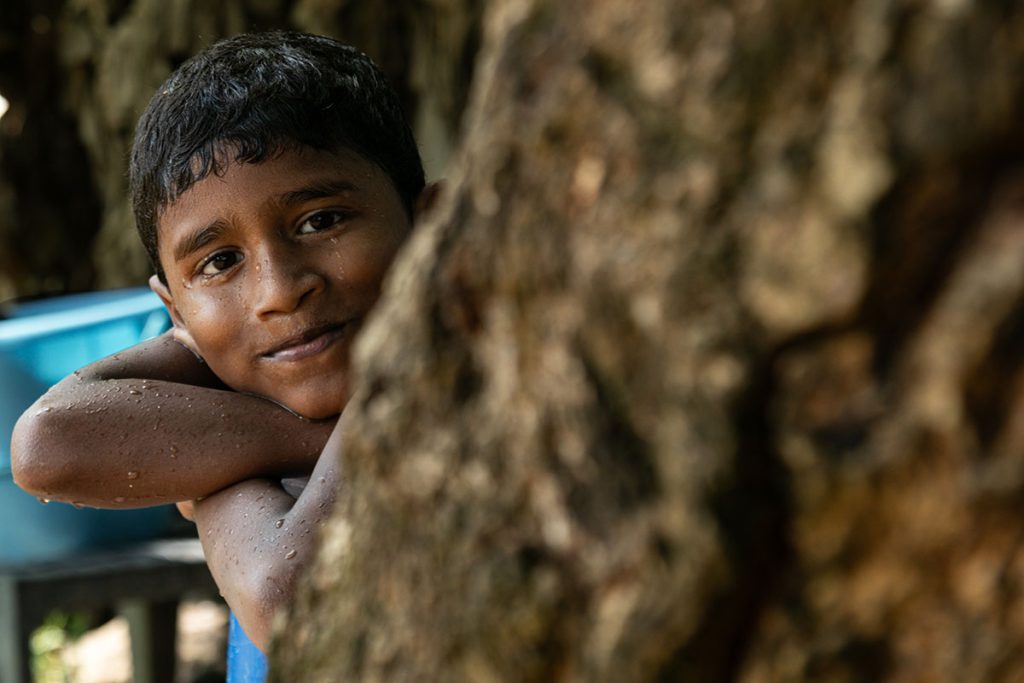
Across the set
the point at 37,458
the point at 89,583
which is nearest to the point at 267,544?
the point at 37,458

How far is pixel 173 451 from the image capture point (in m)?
1.51

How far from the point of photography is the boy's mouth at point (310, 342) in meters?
1.59

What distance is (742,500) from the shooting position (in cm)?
60

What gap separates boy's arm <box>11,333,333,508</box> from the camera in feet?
4.97

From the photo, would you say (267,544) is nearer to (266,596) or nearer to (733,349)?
(266,596)

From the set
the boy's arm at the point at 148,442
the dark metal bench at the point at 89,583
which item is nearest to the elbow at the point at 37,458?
the boy's arm at the point at 148,442

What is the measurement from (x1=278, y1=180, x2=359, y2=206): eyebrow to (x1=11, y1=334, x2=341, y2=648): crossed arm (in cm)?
26

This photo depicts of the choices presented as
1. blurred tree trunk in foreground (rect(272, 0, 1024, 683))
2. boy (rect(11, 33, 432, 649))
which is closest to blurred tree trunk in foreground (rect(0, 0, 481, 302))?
boy (rect(11, 33, 432, 649))

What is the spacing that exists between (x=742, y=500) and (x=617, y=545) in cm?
6

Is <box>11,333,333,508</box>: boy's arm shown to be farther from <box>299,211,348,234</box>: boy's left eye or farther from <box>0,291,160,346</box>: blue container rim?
<box>0,291,160,346</box>: blue container rim

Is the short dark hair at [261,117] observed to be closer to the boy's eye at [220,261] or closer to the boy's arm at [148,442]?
the boy's eye at [220,261]

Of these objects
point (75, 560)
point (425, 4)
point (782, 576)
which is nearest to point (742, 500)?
point (782, 576)

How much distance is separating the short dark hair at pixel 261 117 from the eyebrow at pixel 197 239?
0.21ft

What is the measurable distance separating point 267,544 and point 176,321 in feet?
2.09
